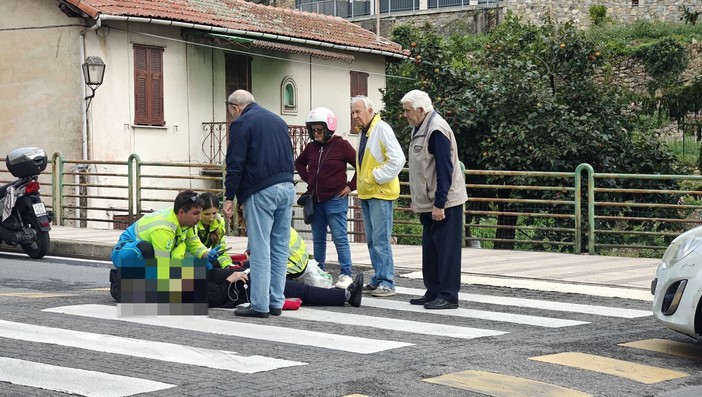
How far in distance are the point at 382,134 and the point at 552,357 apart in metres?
3.75

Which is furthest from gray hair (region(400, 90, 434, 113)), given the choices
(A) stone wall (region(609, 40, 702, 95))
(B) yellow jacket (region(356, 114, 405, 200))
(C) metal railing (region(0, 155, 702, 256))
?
(A) stone wall (region(609, 40, 702, 95))

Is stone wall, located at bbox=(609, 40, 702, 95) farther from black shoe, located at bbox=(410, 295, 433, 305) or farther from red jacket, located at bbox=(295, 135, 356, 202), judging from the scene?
black shoe, located at bbox=(410, 295, 433, 305)

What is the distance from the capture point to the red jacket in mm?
12148

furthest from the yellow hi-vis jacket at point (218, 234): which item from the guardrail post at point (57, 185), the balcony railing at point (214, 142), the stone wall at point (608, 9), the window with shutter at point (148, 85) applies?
the stone wall at point (608, 9)

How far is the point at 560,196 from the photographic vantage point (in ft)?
66.0

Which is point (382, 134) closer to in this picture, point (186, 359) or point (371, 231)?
point (371, 231)

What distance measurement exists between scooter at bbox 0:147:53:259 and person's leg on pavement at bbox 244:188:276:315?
25.0ft

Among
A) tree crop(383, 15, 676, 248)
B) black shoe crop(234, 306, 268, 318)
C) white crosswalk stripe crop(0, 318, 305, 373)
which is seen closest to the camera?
white crosswalk stripe crop(0, 318, 305, 373)

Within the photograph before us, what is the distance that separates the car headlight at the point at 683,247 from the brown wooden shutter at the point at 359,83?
2508 centimetres

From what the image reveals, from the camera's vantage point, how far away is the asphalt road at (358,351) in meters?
7.29

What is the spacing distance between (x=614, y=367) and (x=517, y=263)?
22.6 ft

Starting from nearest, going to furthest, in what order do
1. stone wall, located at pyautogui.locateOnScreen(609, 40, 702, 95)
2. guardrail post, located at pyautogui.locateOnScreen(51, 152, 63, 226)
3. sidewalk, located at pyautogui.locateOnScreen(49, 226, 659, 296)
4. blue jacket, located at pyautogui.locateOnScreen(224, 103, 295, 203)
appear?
blue jacket, located at pyautogui.locateOnScreen(224, 103, 295, 203), sidewalk, located at pyautogui.locateOnScreen(49, 226, 659, 296), guardrail post, located at pyautogui.locateOnScreen(51, 152, 63, 226), stone wall, located at pyautogui.locateOnScreen(609, 40, 702, 95)

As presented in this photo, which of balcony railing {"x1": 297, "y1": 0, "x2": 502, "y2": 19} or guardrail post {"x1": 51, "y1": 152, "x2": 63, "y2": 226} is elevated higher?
balcony railing {"x1": 297, "y1": 0, "x2": 502, "y2": 19}

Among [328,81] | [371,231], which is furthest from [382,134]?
[328,81]
